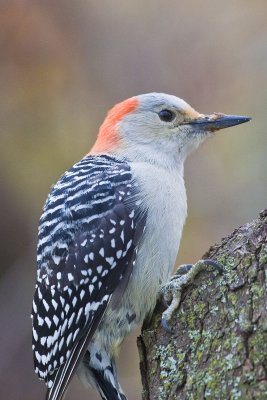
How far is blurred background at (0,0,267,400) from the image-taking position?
6.69 metres

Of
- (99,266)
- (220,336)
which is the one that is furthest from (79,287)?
(220,336)

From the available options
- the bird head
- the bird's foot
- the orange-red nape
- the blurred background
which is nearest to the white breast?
the bird's foot

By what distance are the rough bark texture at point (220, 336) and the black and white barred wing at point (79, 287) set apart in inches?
15.7

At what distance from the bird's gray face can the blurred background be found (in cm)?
179

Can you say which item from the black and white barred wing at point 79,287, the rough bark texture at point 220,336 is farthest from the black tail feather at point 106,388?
the rough bark texture at point 220,336

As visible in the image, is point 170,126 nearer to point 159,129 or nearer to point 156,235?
point 159,129

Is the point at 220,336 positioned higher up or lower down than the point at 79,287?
lower down

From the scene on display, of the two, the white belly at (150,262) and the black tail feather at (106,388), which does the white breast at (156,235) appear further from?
the black tail feather at (106,388)

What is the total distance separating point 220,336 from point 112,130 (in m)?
2.13

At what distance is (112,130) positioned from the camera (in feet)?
16.7

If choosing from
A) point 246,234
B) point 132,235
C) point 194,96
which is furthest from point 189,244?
point 246,234

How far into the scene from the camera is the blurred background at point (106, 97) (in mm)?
6691

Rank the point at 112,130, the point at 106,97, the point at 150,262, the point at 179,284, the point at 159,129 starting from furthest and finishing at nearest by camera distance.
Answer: the point at 106,97 → the point at 112,130 → the point at 159,129 → the point at 150,262 → the point at 179,284

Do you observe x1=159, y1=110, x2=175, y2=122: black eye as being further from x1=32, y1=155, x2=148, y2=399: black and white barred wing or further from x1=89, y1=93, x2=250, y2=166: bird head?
x1=32, y1=155, x2=148, y2=399: black and white barred wing
